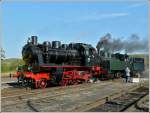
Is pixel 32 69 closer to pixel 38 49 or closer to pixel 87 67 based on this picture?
pixel 38 49

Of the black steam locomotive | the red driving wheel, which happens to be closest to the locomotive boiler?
the black steam locomotive

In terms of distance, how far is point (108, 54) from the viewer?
116ft

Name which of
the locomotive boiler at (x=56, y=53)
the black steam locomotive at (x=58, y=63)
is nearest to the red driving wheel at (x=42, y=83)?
the black steam locomotive at (x=58, y=63)

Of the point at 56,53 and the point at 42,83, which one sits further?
the point at 56,53

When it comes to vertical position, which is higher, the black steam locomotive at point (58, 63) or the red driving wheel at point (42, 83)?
the black steam locomotive at point (58, 63)

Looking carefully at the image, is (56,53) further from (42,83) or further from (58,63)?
(42,83)

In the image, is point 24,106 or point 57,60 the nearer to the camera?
point 24,106

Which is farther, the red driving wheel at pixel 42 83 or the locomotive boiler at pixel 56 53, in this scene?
the locomotive boiler at pixel 56 53

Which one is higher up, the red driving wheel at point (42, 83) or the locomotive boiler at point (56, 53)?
the locomotive boiler at point (56, 53)

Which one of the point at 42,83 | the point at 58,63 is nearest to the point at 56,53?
the point at 58,63

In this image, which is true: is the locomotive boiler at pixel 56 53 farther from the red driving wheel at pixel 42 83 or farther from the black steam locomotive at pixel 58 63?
the red driving wheel at pixel 42 83

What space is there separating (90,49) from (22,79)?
8.91 meters

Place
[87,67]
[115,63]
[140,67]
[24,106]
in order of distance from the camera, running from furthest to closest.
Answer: [140,67]
[115,63]
[87,67]
[24,106]

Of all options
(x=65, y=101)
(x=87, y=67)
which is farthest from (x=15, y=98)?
A: (x=87, y=67)
